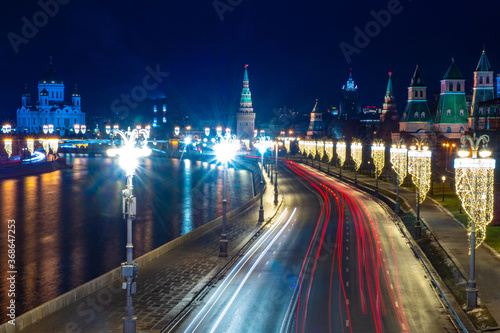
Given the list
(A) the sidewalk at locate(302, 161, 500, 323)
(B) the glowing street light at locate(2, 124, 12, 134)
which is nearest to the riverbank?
(B) the glowing street light at locate(2, 124, 12, 134)

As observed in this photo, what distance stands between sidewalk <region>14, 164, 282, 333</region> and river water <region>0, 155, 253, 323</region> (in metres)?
5.26

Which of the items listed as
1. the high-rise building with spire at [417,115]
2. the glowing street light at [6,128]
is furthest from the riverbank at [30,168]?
the high-rise building with spire at [417,115]

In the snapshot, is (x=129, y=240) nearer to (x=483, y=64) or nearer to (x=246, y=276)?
(x=246, y=276)

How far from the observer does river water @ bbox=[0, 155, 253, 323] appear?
30.7 metres

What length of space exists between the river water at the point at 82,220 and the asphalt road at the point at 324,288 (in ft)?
31.5

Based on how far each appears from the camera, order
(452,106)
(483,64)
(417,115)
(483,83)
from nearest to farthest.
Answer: (483,83)
(483,64)
(452,106)
(417,115)

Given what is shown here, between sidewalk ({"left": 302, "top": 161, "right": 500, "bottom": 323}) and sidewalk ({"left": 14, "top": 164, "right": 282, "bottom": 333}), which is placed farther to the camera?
sidewalk ({"left": 302, "top": 161, "right": 500, "bottom": 323})

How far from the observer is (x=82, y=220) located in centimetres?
5366

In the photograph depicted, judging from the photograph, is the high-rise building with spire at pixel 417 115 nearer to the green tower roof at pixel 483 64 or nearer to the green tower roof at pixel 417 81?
the green tower roof at pixel 417 81

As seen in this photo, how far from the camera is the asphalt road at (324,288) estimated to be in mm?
18109

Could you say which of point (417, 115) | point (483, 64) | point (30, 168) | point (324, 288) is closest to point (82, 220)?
point (324, 288)

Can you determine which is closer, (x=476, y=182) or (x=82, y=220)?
(x=476, y=182)

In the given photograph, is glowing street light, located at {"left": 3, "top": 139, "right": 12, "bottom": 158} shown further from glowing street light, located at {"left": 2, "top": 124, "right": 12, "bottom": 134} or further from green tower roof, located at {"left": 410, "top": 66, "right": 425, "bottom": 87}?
green tower roof, located at {"left": 410, "top": 66, "right": 425, "bottom": 87}

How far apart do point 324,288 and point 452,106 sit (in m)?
87.6
